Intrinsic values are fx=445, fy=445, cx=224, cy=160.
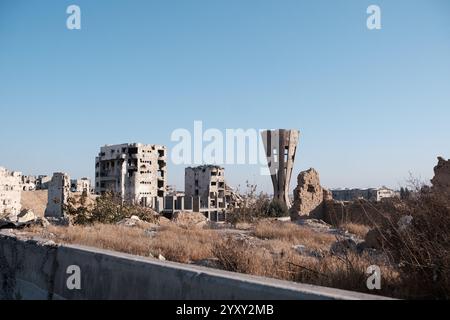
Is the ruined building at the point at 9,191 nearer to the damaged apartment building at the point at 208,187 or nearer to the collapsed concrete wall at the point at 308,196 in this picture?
the damaged apartment building at the point at 208,187

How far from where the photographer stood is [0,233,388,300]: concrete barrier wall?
10.9ft

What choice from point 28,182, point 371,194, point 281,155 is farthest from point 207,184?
point 28,182

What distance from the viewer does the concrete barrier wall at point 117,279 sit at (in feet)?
10.9

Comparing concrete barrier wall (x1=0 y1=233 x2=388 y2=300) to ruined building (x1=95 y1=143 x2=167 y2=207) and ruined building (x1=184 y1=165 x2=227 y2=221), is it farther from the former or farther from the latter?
ruined building (x1=184 y1=165 x2=227 y2=221)

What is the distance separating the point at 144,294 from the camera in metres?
4.10

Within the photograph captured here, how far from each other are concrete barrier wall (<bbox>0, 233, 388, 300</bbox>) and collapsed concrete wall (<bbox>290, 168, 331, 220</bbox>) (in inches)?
904

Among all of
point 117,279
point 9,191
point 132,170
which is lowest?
point 9,191

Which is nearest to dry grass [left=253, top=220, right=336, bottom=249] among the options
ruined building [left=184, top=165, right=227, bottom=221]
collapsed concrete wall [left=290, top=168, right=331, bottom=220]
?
collapsed concrete wall [left=290, top=168, right=331, bottom=220]

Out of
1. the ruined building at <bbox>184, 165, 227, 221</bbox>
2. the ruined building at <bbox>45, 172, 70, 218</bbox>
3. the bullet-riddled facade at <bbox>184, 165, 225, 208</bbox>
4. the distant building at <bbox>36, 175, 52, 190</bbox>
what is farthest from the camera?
the distant building at <bbox>36, 175, 52, 190</bbox>

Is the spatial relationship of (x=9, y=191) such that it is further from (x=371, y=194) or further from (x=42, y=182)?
(x=371, y=194)

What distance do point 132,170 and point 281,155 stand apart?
117ft

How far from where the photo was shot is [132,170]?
81250 millimetres

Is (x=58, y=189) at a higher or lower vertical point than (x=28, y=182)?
lower
